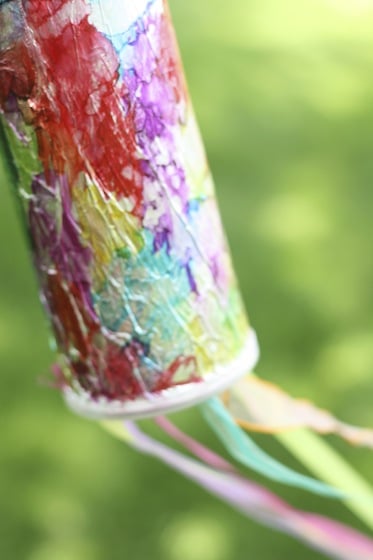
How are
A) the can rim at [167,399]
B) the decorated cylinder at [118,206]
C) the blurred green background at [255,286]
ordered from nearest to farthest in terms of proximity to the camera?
the decorated cylinder at [118,206] < the can rim at [167,399] < the blurred green background at [255,286]

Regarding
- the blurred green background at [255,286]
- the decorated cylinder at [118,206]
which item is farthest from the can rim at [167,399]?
the blurred green background at [255,286]

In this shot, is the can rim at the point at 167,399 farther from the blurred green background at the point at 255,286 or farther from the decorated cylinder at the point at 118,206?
the blurred green background at the point at 255,286

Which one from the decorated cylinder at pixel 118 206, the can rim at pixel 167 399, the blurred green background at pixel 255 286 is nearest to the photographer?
the decorated cylinder at pixel 118 206

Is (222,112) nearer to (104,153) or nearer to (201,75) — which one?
(201,75)

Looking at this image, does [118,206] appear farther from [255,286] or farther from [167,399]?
[255,286]

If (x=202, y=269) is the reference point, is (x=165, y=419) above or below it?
below

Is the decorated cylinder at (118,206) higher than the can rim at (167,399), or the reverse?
the decorated cylinder at (118,206)

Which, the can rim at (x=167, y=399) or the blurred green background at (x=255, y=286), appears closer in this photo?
the can rim at (x=167, y=399)

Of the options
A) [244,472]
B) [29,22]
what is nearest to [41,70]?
[29,22]
